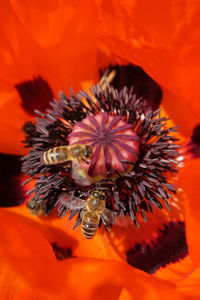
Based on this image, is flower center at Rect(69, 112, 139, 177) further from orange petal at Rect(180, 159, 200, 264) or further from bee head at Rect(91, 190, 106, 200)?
orange petal at Rect(180, 159, 200, 264)

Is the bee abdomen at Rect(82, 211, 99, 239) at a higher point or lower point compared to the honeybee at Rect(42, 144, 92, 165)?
lower

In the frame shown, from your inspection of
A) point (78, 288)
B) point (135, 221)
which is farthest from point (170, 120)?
point (78, 288)

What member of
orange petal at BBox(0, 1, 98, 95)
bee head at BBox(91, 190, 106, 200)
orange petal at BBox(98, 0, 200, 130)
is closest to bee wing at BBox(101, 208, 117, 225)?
bee head at BBox(91, 190, 106, 200)

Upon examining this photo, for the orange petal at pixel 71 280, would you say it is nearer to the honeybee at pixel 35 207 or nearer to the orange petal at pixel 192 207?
the orange petal at pixel 192 207

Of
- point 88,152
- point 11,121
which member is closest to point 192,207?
point 88,152

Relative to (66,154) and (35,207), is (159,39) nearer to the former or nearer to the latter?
(66,154)

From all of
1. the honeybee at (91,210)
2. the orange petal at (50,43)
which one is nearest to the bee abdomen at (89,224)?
the honeybee at (91,210)
